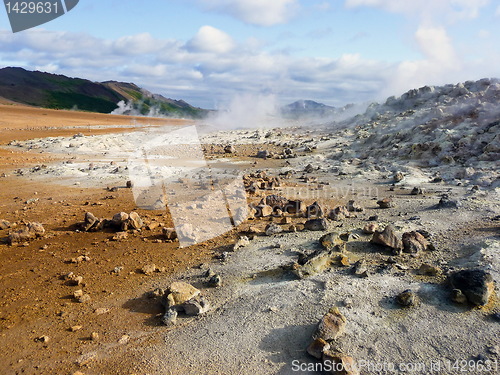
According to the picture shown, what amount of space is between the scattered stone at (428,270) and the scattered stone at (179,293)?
10.1ft

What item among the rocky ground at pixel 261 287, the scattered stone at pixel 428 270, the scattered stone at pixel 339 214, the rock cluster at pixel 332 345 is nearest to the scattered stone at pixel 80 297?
the rocky ground at pixel 261 287

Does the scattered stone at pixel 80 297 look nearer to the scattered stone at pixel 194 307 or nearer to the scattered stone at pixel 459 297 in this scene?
the scattered stone at pixel 194 307

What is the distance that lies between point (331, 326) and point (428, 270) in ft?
6.35

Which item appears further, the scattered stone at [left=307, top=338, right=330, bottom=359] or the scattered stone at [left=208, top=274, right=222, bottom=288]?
the scattered stone at [left=208, top=274, right=222, bottom=288]

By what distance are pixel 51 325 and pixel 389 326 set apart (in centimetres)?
397

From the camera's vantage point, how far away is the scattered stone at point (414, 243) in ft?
18.1

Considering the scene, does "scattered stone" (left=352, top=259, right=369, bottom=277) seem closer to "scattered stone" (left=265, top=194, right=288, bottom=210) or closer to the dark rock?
"scattered stone" (left=265, top=194, right=288, bottom=210)

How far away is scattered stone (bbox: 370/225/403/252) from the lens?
560 centimetres

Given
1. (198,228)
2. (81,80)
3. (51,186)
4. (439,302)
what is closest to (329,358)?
(439,302)

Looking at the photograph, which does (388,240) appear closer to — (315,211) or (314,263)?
(314,263)

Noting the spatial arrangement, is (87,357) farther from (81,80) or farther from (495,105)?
(81,80)

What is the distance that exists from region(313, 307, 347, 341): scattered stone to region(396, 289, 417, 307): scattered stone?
2.67ft

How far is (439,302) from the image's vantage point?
167 inches

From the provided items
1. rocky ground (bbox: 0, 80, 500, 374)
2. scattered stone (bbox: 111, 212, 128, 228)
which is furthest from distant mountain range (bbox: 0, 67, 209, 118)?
rocky ground (bbox: 0, 80, 500, 374)
